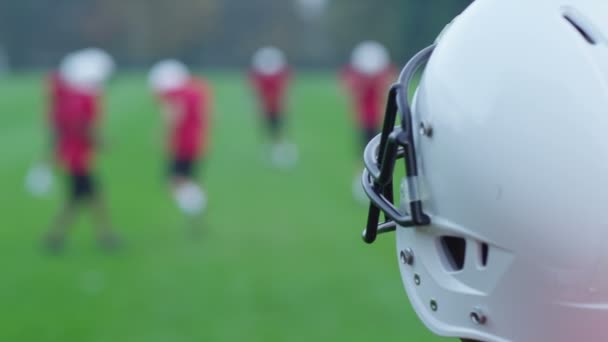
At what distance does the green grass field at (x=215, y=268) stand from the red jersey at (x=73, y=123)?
872 mm

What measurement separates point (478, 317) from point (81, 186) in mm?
7973

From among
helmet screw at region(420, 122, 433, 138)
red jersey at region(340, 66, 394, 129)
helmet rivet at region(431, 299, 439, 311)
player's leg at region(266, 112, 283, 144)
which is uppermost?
helmet screw at region(420, 122, 433, 138)

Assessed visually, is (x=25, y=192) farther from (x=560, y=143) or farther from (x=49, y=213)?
(x=560, y=143)

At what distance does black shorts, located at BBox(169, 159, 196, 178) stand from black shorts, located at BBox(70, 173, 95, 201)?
106 centimetres

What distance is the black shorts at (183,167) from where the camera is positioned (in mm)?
10086

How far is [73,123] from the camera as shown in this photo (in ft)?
29.1

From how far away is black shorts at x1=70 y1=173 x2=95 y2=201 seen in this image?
9.12 m

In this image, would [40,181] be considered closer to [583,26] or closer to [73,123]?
[73,123]

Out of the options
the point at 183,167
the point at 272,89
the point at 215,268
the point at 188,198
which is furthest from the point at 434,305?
A: the point at 272,89

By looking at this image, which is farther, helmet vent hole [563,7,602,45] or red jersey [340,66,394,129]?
red jersey [340,66,394,129]

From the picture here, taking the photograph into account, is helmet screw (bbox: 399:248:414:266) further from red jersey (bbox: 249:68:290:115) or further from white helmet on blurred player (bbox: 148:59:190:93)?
red jersey (bbox: 249:68:290:115)

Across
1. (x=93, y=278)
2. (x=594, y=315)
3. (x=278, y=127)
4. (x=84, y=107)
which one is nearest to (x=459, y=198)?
(x=594, y=315)

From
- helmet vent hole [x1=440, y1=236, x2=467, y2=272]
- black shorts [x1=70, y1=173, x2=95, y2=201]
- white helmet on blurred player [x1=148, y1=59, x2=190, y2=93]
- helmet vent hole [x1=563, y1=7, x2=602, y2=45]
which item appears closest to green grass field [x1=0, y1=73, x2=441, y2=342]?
black shorts [x1=70, y1=173, x2=95, y2=201]

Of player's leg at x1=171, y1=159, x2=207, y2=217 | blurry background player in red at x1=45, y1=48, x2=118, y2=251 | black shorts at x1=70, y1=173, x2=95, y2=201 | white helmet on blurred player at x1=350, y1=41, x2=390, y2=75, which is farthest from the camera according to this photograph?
white helmet on blurred player at x1=350, y1=41, x2=390, y2=75
